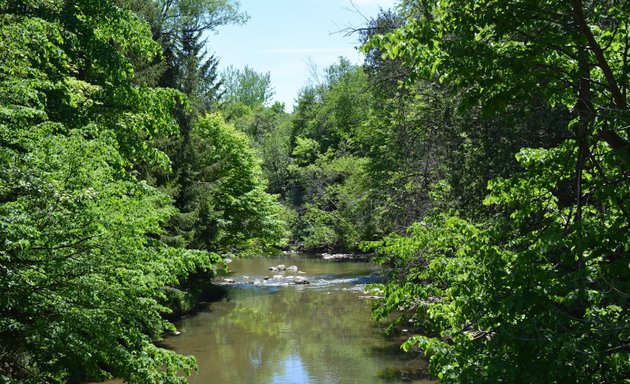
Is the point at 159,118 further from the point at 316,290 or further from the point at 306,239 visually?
the point at 306,239

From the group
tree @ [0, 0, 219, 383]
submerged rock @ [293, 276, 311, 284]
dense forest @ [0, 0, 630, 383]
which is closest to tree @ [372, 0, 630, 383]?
dense forest @ [0, 0, 630, 383]

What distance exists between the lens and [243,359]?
16.1 meters

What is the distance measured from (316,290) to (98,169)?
21.3 m

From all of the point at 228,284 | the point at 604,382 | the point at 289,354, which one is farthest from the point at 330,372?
the point at 228,284

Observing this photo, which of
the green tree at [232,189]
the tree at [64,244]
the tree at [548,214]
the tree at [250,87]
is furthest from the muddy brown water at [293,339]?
the tree at [250,87]

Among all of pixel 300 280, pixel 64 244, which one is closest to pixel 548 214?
pixel 64 244

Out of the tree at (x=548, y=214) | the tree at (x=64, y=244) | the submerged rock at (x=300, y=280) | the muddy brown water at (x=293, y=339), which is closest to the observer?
the tree at (x=548, y=214)

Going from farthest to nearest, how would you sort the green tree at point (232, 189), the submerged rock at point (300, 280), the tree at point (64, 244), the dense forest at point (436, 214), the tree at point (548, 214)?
the submerged rock at point (300, 280) < the green tree at point (232, 189) < the tree at point (64, 244) < the dense forest at point (436, 214) < the tree at point (548, 214)

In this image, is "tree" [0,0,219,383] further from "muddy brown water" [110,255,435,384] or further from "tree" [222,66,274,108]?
"tree" [222,66,274,108]

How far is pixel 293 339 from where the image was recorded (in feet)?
59.9

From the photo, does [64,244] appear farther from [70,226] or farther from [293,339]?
[293,339]

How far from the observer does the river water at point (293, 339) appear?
14.2 metres

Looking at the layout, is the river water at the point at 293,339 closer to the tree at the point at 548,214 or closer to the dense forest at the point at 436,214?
the dense forest at the point at 436,214

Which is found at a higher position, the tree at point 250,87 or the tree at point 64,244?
the tree at point 250,87
